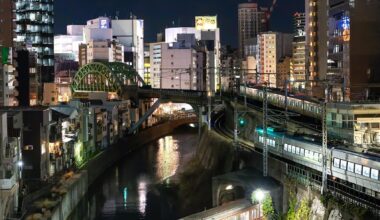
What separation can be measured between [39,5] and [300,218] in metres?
42.5

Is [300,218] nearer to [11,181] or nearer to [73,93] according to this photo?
[11,181]

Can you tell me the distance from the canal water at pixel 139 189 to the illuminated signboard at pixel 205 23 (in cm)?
5468

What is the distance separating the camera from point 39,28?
5300 cm

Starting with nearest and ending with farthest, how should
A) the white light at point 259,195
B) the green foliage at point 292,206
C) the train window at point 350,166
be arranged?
1. the train window at point 350,166
2. the green foliage at point 292,206
3. the white light at point 259,195

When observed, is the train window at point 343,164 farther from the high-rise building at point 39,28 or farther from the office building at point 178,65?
the office building at point 178,65

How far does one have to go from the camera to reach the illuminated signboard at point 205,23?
93062mm

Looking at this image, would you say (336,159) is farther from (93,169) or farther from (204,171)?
(93,169)

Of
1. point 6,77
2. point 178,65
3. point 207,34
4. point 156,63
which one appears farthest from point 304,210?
point 207,34

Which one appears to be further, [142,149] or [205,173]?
[142,149]

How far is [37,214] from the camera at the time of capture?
16.8 meters

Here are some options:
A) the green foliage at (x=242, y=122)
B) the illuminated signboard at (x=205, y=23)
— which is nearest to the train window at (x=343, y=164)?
the green foliage at (x=242, y=122)

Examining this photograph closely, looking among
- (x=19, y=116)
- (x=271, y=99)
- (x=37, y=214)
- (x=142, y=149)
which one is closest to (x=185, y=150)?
(x=142, y=149)

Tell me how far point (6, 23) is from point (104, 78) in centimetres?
2146

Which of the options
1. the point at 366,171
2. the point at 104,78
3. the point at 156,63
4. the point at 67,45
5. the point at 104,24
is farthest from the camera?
the point at 67,45
